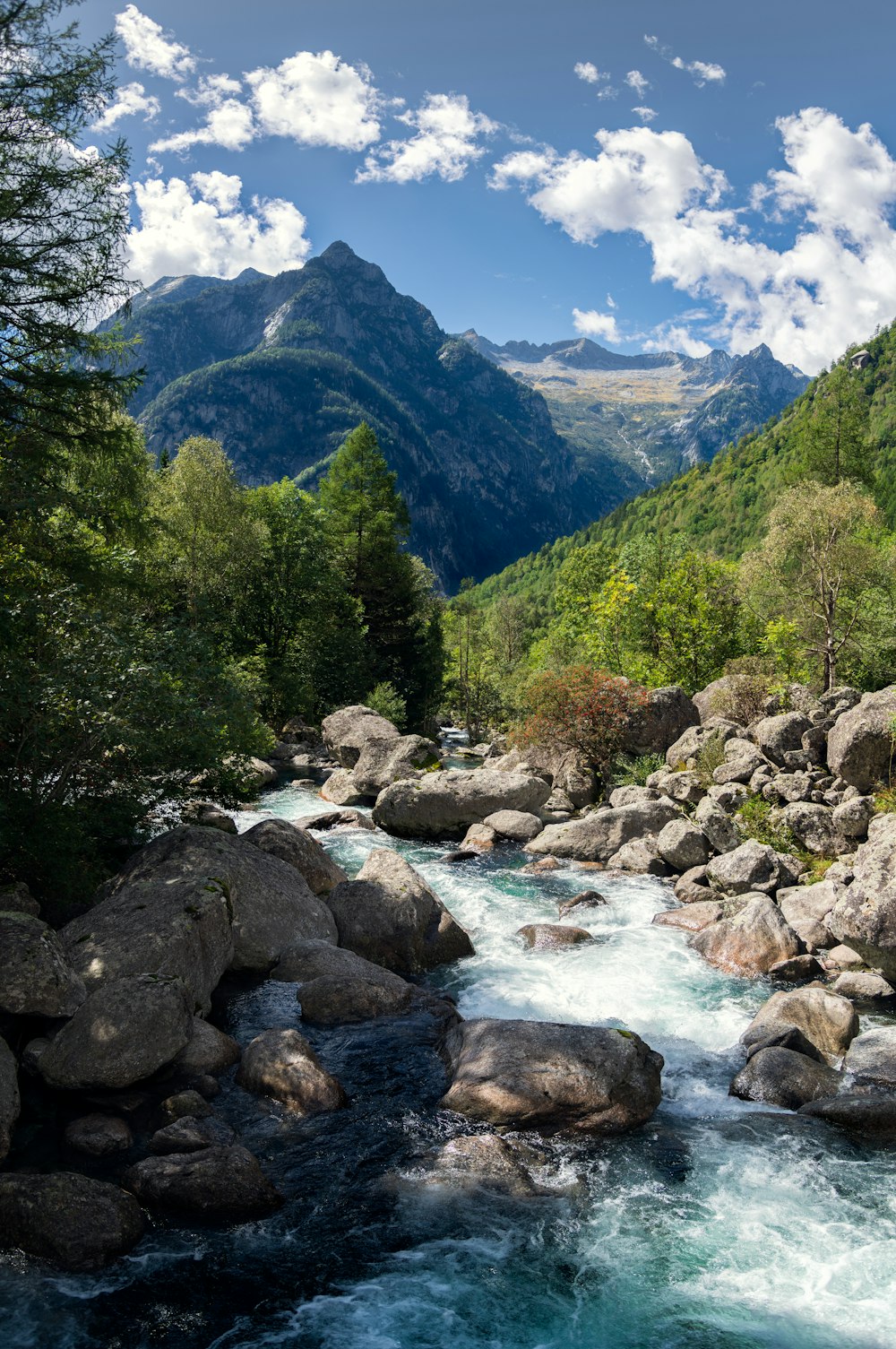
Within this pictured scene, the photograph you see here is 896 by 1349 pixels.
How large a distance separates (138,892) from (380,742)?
1982cm

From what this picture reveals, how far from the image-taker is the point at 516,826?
2622 centimetres

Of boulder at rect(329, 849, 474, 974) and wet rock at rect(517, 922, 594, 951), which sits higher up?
boulder at rect(329, 849, 474, 974)

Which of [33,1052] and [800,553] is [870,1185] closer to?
[33,1052]

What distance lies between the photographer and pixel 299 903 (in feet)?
51.1

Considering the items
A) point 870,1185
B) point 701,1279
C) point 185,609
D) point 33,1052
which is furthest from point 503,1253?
point 185,609

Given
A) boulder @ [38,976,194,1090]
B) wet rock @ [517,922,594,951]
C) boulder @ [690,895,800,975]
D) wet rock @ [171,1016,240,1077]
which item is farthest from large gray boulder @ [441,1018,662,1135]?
wet rock @ [517,922,594,951]

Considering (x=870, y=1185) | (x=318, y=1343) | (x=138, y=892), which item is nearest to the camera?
(x=318, y=1343)

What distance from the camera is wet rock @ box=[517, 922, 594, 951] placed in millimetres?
17062

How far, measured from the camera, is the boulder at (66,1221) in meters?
7.88

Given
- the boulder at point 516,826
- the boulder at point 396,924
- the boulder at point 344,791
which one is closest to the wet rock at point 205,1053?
the boulder at point 396,924

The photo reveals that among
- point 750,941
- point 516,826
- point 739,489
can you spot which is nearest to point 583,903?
point 750,941

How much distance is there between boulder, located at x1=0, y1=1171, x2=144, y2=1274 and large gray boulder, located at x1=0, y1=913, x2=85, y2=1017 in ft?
8.48

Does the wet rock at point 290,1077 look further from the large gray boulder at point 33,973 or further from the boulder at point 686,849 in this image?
the boulder at point 686,849

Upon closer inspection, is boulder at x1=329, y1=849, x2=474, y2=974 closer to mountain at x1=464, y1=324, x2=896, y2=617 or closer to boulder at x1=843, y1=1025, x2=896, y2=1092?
boulder at x1=843, y1=1025, x2=896, y2=1092
